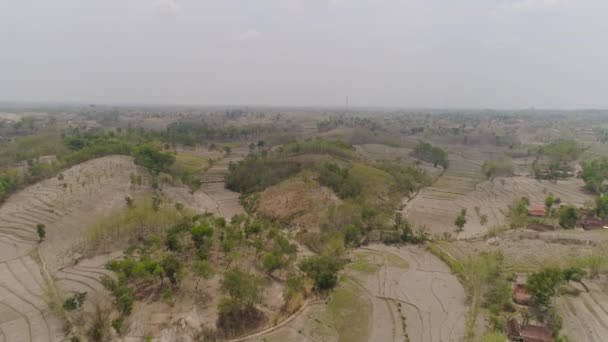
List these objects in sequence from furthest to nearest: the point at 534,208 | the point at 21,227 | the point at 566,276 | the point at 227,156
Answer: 1. the point at 227,156
2. the point at 534,208
3. the point at 21,227
4. the point at 566,276

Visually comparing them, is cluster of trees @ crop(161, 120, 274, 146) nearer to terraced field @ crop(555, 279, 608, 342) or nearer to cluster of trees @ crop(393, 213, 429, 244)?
cluster of trees @ crop(393, 213, 429, 244)

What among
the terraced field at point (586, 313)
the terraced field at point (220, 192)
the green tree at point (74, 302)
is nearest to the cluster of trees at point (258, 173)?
the terraced field at point (220, 192)

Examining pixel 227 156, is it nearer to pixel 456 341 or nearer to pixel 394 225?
pixel 394 225

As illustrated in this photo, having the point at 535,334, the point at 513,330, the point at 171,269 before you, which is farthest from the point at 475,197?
the point at 171,269

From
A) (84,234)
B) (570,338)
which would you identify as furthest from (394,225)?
(84,234)

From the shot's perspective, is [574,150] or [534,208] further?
[574,150]

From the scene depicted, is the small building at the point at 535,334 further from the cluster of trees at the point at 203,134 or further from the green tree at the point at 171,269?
the cluster of trees at the point at 203,134
